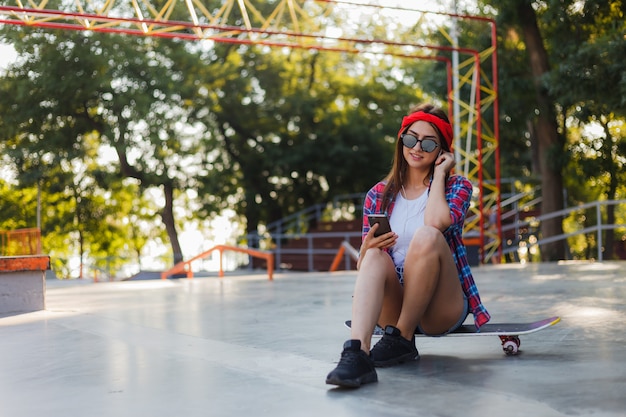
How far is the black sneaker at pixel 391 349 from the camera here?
3756 millimetres

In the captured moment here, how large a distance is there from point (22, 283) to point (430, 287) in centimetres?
514

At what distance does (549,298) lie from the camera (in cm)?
788

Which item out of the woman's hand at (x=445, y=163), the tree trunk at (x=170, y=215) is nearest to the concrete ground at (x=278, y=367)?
the woman's hand at (x=445, y=163)

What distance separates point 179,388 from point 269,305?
469 centimetres

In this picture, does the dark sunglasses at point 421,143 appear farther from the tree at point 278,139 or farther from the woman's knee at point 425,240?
the tree at point 278,139

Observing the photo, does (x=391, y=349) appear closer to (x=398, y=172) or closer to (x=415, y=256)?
(x=415, y=256)

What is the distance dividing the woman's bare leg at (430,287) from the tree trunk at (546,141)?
15593 millimetres

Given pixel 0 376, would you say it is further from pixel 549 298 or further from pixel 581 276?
pixel 581 276

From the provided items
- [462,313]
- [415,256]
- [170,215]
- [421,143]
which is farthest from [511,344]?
[170,215]

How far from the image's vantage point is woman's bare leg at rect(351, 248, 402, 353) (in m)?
3.52

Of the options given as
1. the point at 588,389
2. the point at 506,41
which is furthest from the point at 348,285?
the point at 506,41

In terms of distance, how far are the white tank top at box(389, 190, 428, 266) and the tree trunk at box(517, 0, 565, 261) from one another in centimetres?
1540

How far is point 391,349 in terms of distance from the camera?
379cm

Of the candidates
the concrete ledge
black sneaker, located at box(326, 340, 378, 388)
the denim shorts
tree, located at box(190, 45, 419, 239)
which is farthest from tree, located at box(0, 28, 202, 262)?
black sneaker, located at box(326, 340, 378, 388)
